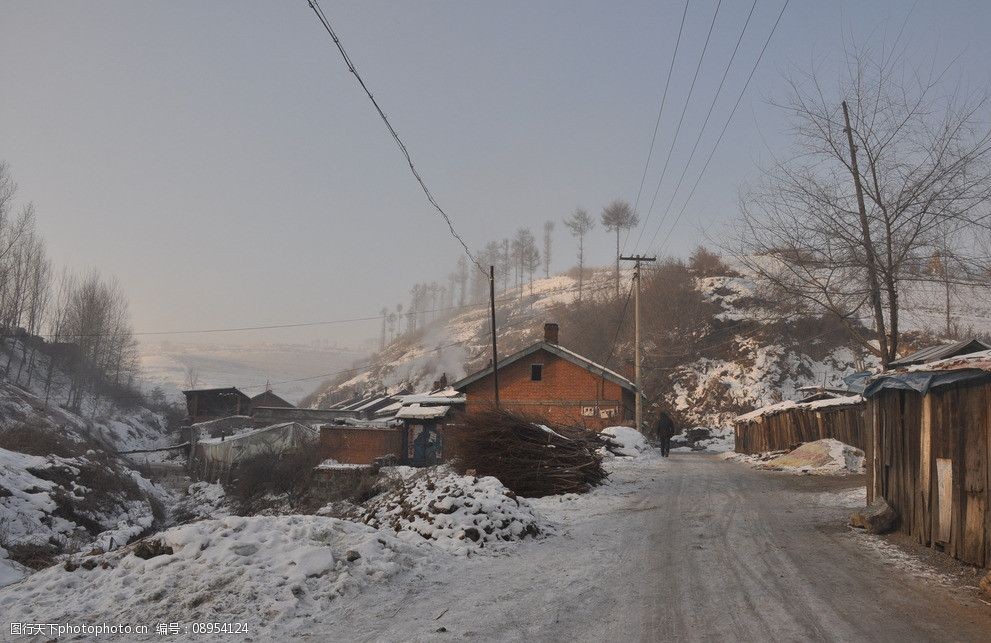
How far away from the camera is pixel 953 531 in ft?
23.8

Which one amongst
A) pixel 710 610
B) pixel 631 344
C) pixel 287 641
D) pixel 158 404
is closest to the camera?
pixel 287 641

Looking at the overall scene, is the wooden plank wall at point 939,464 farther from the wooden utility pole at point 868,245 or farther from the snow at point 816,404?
the snow at point 816,404

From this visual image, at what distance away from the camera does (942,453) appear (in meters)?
7.61

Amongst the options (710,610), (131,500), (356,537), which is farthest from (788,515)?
(131,500)

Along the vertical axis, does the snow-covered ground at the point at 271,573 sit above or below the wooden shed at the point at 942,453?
below

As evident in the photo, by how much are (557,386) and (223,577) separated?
1115 inches

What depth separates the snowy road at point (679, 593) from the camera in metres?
5.20

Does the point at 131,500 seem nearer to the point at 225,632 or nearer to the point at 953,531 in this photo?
the point at 225,632

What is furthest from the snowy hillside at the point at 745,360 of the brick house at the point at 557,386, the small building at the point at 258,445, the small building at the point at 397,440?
the small building at the point at 258,445

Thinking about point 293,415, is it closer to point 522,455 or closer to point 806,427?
point 806,427

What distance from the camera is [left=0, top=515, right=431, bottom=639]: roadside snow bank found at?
5453 mm

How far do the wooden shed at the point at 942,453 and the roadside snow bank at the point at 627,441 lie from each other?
13988 mm

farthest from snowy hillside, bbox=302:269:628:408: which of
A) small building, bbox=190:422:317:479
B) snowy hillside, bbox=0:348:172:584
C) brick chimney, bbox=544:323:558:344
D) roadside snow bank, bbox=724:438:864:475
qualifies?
roadside snow bank, bbox=724:438:864:475

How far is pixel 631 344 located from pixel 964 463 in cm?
5672
